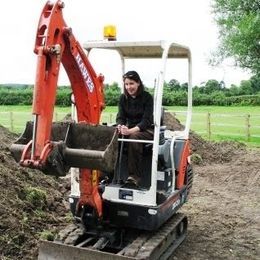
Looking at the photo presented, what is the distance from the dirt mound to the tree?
20152mm

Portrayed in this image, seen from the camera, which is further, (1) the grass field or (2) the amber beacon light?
(1) the grass field

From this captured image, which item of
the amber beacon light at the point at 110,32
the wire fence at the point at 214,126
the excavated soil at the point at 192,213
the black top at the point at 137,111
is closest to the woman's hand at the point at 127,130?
the black top at the point at 137,111

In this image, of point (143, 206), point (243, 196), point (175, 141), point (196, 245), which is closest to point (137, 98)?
point (175, 141)

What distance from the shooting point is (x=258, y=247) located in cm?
720

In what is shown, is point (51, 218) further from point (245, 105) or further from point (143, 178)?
point (245, 105)

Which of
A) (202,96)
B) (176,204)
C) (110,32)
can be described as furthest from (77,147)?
(202,96)

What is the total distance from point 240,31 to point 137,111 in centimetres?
2285

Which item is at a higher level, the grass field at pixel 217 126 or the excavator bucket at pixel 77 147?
the excavator bucket at pixel 77 147

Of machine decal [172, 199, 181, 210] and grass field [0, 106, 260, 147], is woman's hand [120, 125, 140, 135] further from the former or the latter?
grass field [0, 106, 260, 147]

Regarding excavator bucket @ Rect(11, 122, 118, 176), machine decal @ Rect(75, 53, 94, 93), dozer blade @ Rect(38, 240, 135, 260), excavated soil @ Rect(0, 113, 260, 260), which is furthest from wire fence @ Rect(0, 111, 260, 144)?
excavator bucket @ Rect(11, 122, 118, 176)

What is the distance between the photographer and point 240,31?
27.8m

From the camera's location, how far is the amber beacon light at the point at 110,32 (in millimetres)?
6031

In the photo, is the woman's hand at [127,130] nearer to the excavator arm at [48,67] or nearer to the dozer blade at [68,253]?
the excavator arm at [48,67]

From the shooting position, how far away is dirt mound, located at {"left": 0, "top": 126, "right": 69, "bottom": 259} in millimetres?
6590
